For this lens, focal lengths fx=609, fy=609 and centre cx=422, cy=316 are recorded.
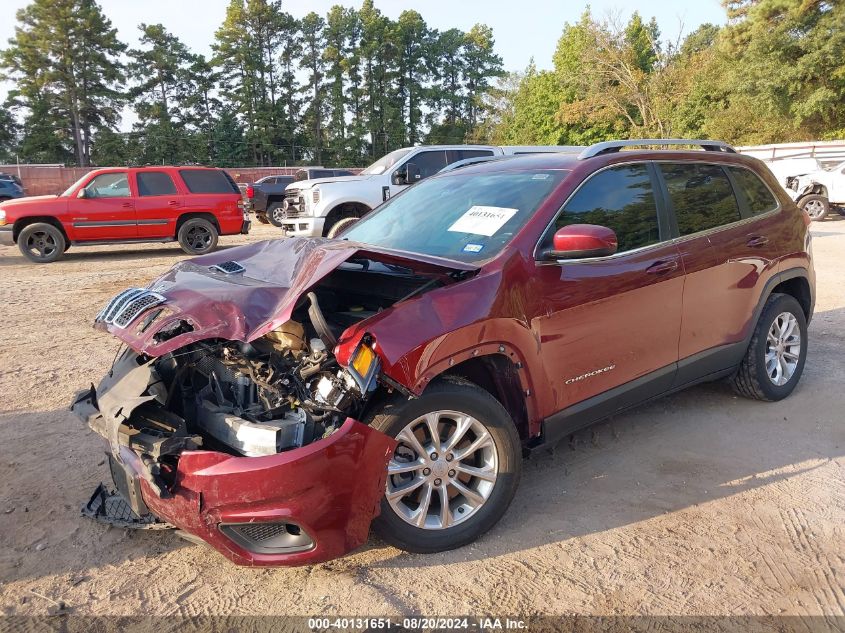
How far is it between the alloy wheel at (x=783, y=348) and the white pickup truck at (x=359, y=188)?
Result: 6.96 meters

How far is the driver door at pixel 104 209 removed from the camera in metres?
12.3

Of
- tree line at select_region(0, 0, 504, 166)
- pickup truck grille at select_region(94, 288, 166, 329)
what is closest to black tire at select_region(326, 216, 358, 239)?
pickup truck grille at select_region(94, 288, 166, 329)

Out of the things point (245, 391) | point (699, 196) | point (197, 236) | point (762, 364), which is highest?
point (699, 196)

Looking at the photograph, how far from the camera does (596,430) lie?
13.7 ft

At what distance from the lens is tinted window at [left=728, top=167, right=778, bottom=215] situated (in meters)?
4.40

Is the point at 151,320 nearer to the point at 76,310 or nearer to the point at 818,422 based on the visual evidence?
the point at 818,422

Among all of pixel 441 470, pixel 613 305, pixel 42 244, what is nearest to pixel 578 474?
pixel 613 305

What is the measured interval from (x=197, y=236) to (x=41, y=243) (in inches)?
117

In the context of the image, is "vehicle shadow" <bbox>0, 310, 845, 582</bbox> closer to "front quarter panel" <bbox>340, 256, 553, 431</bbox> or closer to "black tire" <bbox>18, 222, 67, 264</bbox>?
"front quarter panel" <bbox>340, 256, 553, 431</bbox>

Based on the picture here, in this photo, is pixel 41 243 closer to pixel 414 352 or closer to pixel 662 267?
pixel 414 352

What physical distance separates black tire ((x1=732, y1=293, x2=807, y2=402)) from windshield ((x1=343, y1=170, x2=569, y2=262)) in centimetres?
207

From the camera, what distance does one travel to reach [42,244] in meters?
12.4

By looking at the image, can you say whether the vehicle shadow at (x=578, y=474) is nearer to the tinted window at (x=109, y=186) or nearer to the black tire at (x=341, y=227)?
the black tire at (x=341, y=227)

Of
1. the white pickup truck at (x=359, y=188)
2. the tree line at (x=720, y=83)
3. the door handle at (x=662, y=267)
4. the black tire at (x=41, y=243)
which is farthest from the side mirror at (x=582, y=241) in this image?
the tree line at (x=720, y=83)
